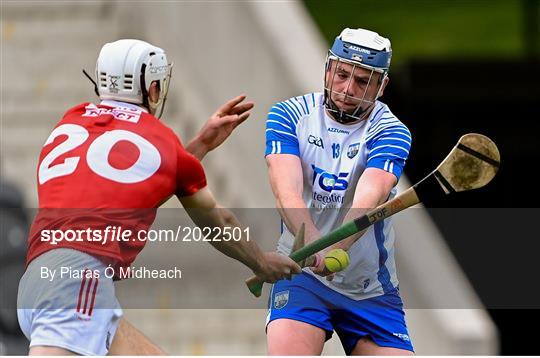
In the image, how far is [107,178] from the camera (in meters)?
6.93

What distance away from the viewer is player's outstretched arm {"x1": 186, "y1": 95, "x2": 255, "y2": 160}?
7.61 m

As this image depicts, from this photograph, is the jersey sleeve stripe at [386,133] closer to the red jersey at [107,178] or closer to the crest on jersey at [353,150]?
the crest on jersey at [353,150]

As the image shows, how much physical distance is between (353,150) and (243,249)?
2.21 feet

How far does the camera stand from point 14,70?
13445mm

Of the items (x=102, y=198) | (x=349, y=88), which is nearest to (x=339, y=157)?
(x=349, y=88)

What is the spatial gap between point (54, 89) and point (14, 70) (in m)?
0.42

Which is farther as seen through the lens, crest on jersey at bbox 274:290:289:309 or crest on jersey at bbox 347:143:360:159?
crest on jersey at bbox 274:290:289:309

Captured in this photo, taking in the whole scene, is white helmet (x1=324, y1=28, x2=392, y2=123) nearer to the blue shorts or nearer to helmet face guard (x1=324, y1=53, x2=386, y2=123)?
helmet face guard (x1=324, y1=53, x2=386, y2=123)

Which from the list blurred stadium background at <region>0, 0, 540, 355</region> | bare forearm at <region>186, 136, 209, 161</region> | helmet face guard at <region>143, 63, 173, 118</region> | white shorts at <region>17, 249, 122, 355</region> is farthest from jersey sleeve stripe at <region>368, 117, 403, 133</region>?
blurred stadium background at <region>0, 0, 540, 355</region>

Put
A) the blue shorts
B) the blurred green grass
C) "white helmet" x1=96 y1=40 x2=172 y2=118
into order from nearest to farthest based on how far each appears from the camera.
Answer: "white helmet" x1=96 y1=40 x2=172 y2=118 < the blue shorts < the blurred green grass

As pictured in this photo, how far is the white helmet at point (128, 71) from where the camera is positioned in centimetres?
715

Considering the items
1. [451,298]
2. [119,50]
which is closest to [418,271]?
[451,298]

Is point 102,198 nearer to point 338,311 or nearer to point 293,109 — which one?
point 293,109

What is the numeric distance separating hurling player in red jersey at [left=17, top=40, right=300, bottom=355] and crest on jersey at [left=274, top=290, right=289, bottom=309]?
0.52 meters
